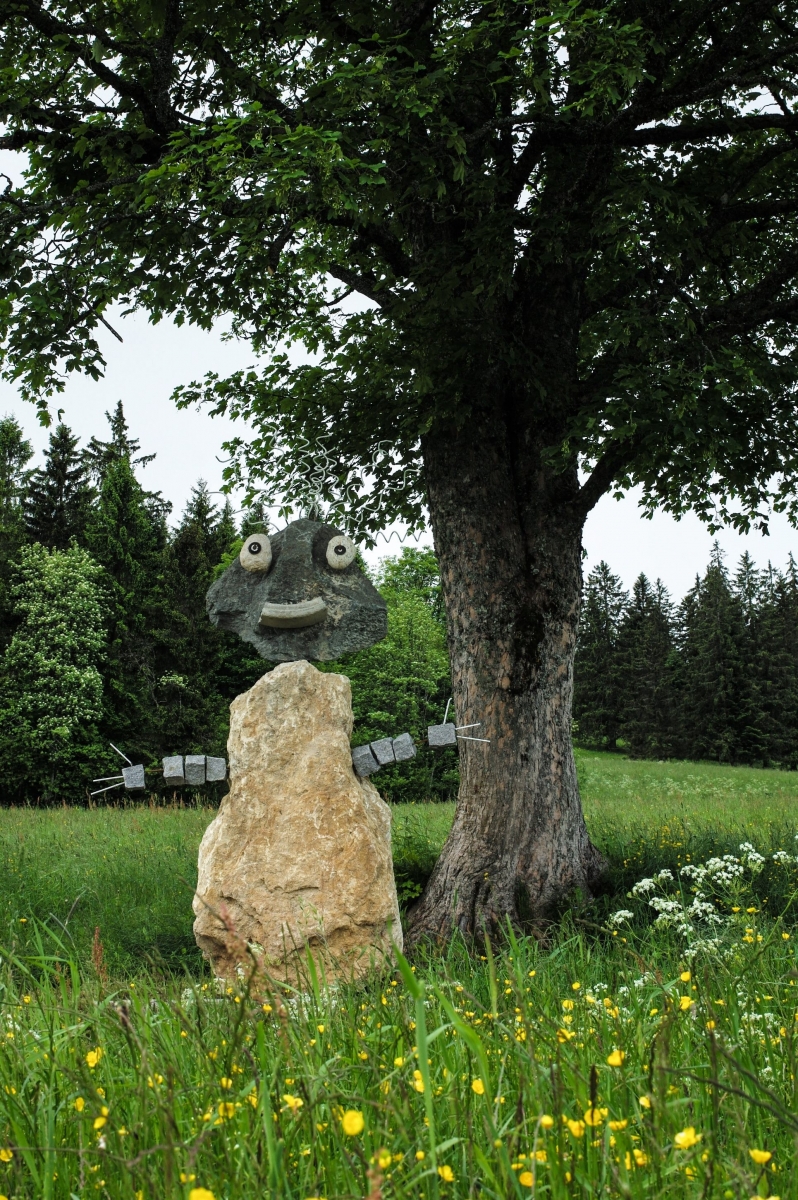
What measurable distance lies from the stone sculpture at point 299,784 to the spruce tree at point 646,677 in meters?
46.6

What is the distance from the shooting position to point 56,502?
32.2 metres

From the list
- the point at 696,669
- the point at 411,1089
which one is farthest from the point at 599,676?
the point at 411,1089

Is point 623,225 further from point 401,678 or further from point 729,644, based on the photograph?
point 729,644

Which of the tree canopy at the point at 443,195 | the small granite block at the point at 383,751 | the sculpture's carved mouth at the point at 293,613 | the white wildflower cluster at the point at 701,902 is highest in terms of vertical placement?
the tree canopy at the point at 443,195

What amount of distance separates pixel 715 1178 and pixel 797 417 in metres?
8.36

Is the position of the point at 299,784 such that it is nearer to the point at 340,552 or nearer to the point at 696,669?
the point at 340,552

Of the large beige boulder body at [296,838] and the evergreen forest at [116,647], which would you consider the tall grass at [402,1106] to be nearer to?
the large beige boulder body at [296,838]

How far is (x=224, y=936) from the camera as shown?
18.6 ft

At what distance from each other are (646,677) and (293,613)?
49.4 m

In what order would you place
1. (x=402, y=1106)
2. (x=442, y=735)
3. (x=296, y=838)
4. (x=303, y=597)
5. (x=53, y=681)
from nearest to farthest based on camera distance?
(x=402, y=1106)
(x=296, y=838)
(x=303, y=597)
(x=442, y=735)
(x=53, y=681)

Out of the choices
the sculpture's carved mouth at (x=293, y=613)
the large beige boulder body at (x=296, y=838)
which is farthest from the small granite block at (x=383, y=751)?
the sculpture's carved mouth at (x=293, y=613)

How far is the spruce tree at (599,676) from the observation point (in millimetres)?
53375

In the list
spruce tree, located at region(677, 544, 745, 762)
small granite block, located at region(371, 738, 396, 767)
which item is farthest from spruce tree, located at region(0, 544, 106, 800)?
spruce tree, located at region(677, 544, 745, 762)

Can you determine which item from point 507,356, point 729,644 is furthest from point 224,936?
point 729,644
